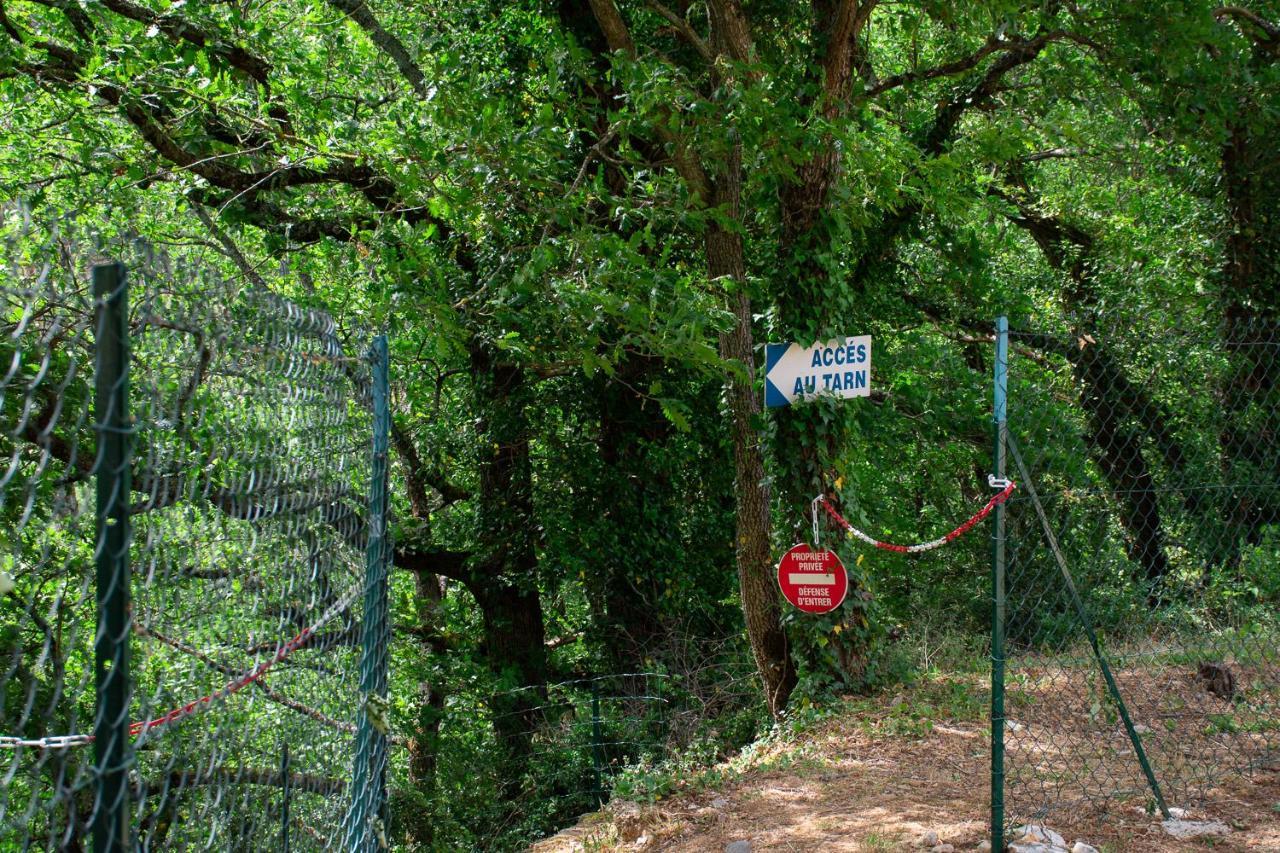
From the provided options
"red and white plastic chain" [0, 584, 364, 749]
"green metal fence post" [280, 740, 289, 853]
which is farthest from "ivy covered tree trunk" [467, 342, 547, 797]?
"green metal fence post" [280, 740, 289, 853]

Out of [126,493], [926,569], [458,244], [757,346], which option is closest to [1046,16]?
[757,346]

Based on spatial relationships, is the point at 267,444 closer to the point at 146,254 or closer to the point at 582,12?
the point at 146,254

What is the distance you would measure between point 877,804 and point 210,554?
434cm

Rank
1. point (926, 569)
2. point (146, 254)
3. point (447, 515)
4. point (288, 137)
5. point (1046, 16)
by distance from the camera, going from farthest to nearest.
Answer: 1. point (926, 569)
2. point (447, 515)
3. point (288, 137)
4. point (1046, 16)
5. point (146, 254)

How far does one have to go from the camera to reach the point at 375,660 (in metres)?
3.84

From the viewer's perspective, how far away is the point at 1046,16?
7.86 meters

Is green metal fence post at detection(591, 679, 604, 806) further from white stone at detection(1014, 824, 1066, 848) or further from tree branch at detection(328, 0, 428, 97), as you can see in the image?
tree branch at detection(328, 0, 428, 97)

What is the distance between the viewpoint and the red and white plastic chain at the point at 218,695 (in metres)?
2.07

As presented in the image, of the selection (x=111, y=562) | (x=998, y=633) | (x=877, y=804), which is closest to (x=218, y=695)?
(x=111, y=562)

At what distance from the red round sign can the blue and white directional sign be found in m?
1.13

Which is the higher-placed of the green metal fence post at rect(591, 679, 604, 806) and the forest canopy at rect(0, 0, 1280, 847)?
the forest canopy at rect(0, 0, 1280, 847)

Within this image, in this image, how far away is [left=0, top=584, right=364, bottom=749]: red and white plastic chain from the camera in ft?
6.79

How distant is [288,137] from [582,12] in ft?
10.3

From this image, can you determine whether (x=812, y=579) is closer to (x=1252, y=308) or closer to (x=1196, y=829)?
(x=1196, y=829)
